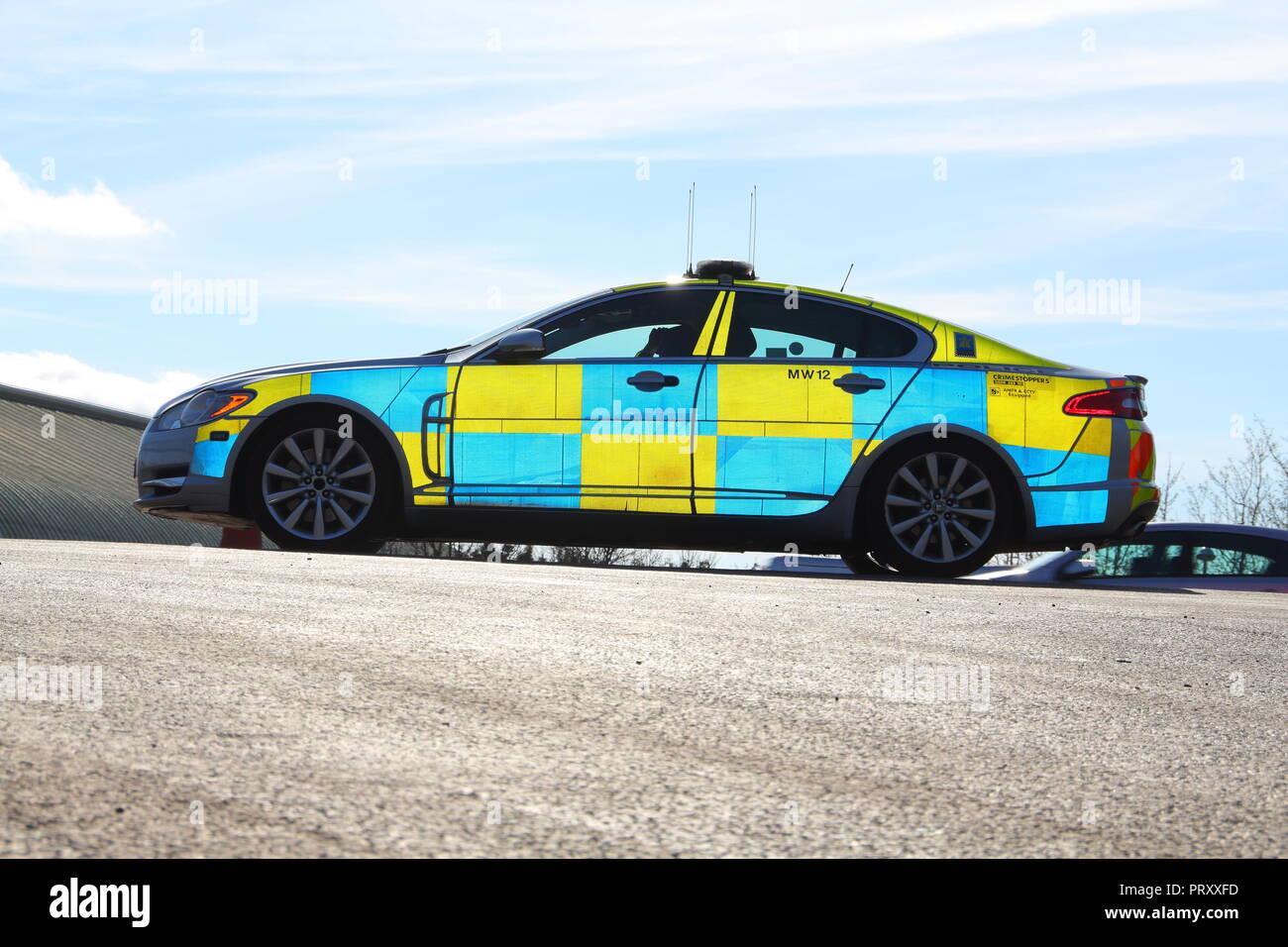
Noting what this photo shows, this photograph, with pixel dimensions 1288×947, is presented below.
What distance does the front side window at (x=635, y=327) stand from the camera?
770 centimetres

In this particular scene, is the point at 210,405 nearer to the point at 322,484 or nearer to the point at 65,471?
the point at 322,484

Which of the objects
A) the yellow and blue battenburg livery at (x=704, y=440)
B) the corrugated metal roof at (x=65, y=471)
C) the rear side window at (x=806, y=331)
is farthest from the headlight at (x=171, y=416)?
the corrugated metal roof at (x=65, y=471)

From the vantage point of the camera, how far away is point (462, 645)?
3924 mm

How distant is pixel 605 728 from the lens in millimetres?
2910

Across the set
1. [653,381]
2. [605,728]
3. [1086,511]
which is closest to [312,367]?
[653,381]

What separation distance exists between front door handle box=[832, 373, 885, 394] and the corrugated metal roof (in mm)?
11640

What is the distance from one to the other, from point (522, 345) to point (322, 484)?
136 centimetres

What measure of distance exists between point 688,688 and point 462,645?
0.80 m

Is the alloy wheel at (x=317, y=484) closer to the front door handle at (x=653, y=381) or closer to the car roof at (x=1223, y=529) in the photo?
the front door handle at (x=653, y=381)

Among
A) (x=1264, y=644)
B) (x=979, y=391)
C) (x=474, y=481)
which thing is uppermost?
(x=979, y=391)

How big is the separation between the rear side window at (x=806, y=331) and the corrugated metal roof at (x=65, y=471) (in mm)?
11195
